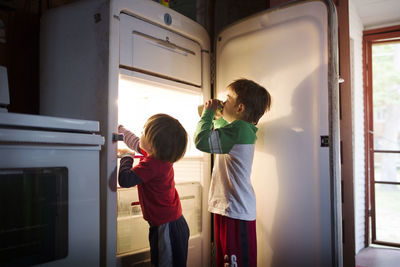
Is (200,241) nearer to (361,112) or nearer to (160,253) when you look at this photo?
(160,253)

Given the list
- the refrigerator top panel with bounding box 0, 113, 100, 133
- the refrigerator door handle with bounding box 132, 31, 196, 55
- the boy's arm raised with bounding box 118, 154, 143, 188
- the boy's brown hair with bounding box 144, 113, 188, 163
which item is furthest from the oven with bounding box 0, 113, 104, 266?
the refrigerator door handle with bounding box 132, 31, 196, 55

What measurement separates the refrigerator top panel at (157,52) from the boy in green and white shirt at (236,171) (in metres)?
0.28

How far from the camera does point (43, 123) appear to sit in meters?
0.93

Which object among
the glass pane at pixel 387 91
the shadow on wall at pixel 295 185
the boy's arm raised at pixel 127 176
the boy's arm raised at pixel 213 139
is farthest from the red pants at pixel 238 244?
the glass pane at pixel 387 91

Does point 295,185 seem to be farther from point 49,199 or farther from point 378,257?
point 378,257

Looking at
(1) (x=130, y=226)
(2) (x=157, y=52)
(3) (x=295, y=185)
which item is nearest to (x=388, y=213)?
(3) (x=295, y=185)

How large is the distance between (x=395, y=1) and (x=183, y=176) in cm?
247

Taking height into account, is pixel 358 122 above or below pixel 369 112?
below

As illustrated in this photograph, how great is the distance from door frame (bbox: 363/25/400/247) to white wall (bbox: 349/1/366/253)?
0.05 meters

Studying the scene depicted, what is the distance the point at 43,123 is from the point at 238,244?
0.91 meters

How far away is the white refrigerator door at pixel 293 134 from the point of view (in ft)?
4.30

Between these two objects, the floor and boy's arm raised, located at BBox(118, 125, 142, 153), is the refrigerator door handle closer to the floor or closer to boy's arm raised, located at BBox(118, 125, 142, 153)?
boy's arm raised, located at BBox(118, 125, 142, 153)

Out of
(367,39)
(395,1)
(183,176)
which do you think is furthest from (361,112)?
(183,176)

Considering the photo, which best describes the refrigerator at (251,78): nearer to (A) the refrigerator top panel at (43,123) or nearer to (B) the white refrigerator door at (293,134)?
(B) the white refrigerator door at (293,134)
